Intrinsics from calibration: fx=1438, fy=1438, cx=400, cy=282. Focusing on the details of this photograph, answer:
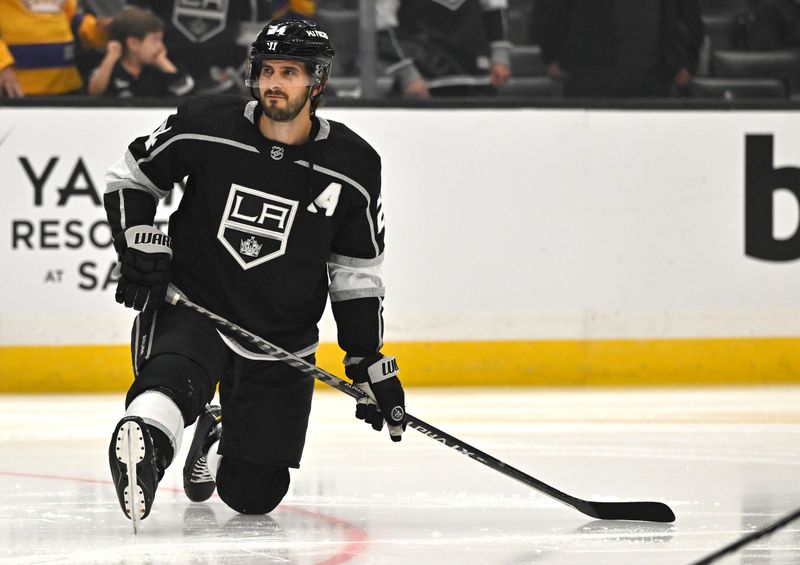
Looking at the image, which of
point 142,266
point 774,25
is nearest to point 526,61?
point 774,25

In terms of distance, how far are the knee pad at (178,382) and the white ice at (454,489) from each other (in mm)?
253

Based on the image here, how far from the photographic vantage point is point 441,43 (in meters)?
5.62

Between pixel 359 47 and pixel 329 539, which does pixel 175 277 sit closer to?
pixel 329 539

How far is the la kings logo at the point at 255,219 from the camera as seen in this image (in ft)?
9.45

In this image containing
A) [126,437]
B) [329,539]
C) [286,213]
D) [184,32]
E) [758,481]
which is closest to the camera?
[126,437]

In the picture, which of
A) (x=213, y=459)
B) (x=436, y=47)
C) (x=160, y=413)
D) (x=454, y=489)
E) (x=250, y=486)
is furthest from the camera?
(x=436, y=47)

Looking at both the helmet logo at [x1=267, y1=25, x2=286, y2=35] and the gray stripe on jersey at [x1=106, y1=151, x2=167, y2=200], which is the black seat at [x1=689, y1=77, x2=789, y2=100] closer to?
the helmet logo at [x1=267, y1=25, x2=286, y2=35]

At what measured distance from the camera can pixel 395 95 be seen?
221 inches

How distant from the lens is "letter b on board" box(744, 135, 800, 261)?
573 cm

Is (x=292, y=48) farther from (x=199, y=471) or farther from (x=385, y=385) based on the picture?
(x=199, y=471)

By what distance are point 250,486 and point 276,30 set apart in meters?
0.92

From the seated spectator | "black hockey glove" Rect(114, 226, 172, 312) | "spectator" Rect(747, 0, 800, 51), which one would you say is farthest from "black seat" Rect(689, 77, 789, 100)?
"black hockey glove" Rect(114, 226, 172, 312)

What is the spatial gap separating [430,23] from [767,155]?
57.1 inches

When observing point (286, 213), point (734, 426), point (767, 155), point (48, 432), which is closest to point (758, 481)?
point (734, 426)
